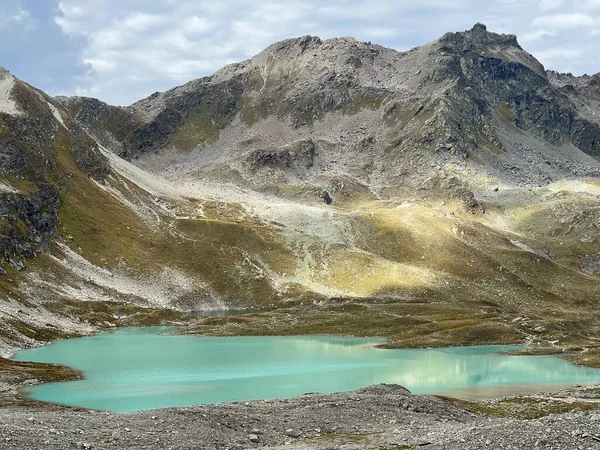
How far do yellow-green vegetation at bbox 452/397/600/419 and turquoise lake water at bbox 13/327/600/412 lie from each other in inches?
343

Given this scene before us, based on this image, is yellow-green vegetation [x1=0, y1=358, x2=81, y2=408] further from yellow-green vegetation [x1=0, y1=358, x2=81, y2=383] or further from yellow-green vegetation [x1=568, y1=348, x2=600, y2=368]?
yellow-green vegetation [x1=568, y1=348, x2=600, y2=368]

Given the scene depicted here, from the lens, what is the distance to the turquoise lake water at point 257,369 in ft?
243

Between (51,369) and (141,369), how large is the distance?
12.3 metres

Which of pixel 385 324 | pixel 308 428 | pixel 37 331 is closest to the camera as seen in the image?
pixel 308 428

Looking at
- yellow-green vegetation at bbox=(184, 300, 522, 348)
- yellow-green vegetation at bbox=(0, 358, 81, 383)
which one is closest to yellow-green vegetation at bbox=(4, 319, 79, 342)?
yellow-green vegetation at bbox=(184, 300, 522, 348)

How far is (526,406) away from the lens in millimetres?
65062

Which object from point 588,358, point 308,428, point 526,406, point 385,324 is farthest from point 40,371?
point 385,324

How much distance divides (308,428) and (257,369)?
51.3m

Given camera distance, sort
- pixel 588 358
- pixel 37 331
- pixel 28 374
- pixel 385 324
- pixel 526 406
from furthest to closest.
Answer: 1. pixel 385 324
2. pixel 37 331
3. pixel 588 358
4. pixel 28 374
5. pixel 526 406

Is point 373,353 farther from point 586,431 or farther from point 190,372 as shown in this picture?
point 586,431

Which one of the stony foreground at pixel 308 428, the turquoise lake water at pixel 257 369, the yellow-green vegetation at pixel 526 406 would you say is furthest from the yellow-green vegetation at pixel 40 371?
the yellow-green vegetation at pixel 526 406

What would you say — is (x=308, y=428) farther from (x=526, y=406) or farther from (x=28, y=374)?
(x=28, y=374)

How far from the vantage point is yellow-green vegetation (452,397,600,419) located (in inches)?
2384

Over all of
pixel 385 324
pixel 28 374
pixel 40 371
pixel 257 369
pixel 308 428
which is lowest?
pixel 308 428
